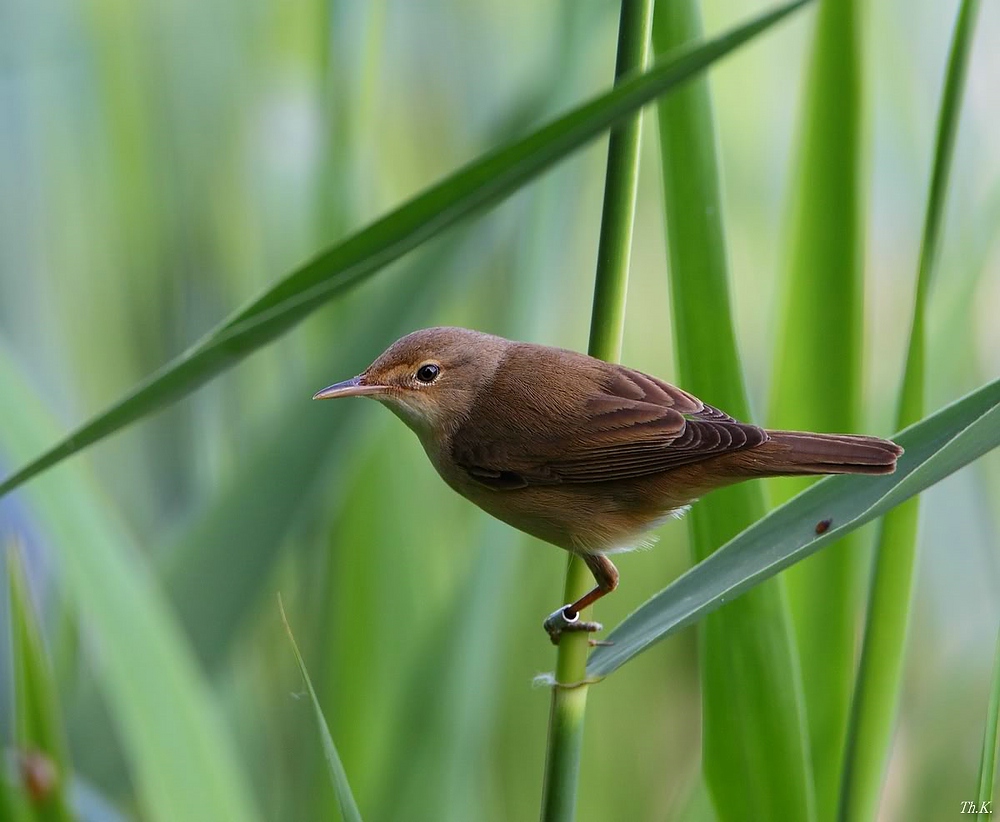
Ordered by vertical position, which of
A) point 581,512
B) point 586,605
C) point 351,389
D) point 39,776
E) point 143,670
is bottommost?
point 39,776

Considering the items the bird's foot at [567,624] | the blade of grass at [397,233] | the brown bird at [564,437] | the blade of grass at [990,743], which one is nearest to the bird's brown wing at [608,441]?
the brown bird at [564,437]

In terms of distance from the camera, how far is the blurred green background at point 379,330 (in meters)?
1.58

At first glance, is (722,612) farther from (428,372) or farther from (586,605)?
(428,372)

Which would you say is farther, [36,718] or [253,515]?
[253,515]

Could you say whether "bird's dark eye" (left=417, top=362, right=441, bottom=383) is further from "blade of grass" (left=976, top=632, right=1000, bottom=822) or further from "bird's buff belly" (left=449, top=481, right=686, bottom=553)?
"blade of grass" (left=976, top=632, right=1000, bottom=822)

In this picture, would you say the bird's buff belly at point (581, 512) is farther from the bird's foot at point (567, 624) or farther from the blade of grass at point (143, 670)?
the blade of grass at point (143, 670)

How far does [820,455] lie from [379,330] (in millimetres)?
657

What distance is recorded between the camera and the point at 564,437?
1475 mm

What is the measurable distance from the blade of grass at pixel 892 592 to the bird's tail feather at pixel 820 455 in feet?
0.19

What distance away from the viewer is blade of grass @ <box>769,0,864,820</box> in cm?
127

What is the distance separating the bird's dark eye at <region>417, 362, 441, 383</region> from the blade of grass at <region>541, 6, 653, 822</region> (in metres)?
0.51

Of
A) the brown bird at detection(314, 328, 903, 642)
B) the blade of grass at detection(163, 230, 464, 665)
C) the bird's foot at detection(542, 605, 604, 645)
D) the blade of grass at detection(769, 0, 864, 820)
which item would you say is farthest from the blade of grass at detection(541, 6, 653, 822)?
the blade of grass at detection(163, 230, 464, 665)

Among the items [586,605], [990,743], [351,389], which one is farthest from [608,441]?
[990,743]

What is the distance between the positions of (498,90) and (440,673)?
1.52 meters
